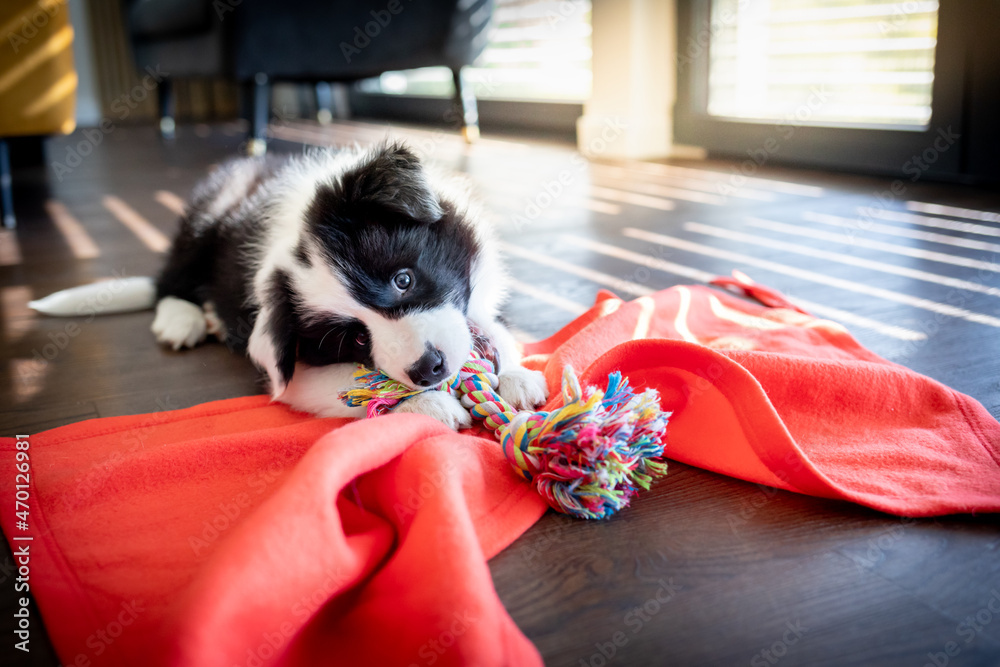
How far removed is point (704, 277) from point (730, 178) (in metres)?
1.86

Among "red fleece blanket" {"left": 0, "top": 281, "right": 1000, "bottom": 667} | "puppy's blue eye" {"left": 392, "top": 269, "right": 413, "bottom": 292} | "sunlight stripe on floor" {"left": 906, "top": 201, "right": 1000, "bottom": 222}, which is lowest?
"red fleece blanket" {"left": 0, "top": 281, "right": 1000, "bottom": 667}

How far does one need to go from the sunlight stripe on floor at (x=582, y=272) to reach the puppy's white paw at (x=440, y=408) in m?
0.99

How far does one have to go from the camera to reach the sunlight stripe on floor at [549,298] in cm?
215

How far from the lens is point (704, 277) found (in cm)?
237

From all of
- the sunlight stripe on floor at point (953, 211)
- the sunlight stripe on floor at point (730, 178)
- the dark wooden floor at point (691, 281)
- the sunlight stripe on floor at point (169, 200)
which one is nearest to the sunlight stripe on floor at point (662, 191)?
the dark wooden floor at point (691, 281)

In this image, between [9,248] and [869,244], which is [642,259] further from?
[9,248]

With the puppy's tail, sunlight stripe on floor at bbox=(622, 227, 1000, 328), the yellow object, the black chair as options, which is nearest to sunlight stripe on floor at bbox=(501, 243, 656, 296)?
sunlight stripe on floor at bbox=(622, 227, 1000, 328)

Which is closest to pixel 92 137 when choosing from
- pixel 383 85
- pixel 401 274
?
pixel 383 85

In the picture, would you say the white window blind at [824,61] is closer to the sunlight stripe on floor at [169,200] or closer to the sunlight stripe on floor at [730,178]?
the sunlight stripe on floor at [730,178]

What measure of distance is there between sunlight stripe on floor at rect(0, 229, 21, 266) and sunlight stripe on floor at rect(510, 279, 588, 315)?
1.94 metres

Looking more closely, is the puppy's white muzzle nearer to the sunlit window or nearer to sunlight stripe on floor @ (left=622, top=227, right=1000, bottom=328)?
sunlight stripe on floor @ (left=622, top=227, right=1000, bottom=328)

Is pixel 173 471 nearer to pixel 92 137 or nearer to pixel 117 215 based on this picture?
pixel 117 215

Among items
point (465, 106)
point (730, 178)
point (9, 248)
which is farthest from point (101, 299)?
point (465, 106)

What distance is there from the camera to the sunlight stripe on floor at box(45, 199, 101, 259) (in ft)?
10.1
